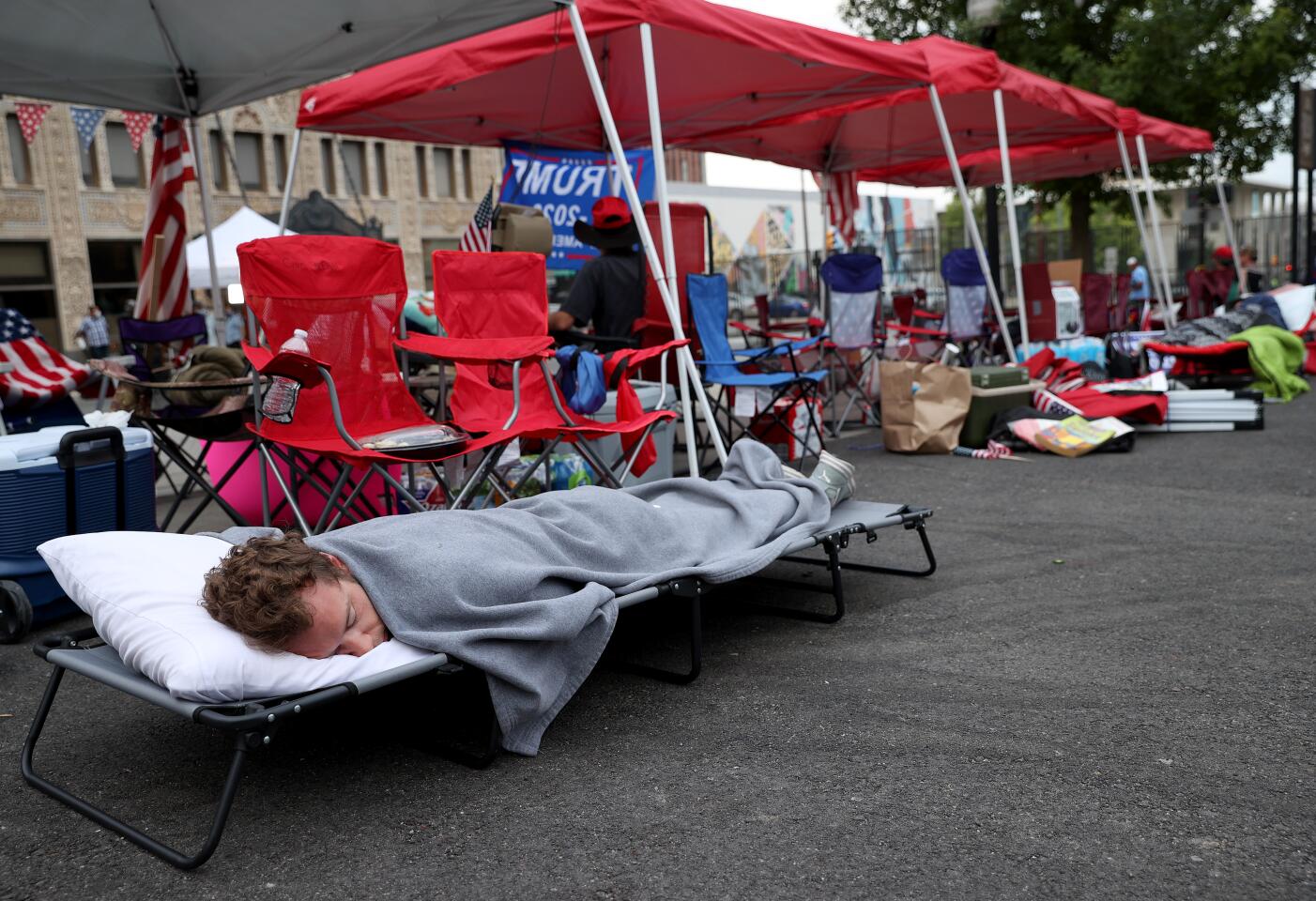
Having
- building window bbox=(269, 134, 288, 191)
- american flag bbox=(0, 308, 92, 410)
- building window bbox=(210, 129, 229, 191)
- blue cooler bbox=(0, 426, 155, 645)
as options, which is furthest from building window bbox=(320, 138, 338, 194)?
blue cooler bbox=(0, 426, 155, 645)

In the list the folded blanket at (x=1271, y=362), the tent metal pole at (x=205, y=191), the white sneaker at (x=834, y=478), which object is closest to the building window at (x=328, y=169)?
the tent metal pole at (x=205, y=191)

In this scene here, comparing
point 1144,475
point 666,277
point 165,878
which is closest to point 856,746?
point 165,878

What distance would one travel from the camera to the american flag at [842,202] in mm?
12648

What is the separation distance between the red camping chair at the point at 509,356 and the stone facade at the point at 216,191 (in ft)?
59.3

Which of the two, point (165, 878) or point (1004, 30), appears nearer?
point (165, 878)

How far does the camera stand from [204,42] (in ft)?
22.0

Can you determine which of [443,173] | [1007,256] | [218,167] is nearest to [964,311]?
[1007,256]

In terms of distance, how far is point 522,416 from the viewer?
4910 millimetres

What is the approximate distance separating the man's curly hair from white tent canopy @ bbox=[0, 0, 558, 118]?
3.76 metres

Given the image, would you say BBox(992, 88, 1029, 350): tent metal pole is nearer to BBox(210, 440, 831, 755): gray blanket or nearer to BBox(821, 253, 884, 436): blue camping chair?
BBox(821, 253, 884, 436): blue camping chair

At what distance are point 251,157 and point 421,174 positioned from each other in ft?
20.1

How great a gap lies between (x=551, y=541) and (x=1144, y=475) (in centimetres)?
432

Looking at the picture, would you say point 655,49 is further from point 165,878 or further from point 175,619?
point 165,878

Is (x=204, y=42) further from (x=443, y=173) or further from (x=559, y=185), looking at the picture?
(x=443, y=173)
